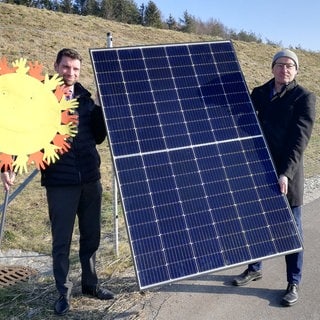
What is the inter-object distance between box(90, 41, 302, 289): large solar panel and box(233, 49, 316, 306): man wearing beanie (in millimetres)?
165

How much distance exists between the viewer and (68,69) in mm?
4312

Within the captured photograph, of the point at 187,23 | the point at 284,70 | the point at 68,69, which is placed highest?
the point at 284,70

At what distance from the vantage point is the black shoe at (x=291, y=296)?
16.2 feet

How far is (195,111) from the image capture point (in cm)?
485

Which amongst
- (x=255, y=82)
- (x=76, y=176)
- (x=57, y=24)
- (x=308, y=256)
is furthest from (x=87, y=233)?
(x=57, y=24)

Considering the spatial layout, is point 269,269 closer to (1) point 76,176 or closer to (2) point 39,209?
(1) point 76,176

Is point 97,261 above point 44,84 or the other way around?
the other way around

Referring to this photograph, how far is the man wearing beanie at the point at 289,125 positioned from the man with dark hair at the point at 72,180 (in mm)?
1850

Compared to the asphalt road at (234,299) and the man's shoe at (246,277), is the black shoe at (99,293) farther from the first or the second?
the man's shoe at (246,277)

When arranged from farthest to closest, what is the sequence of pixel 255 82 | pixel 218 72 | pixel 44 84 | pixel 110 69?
pixel 255 82 < pixel 218 72 < pixel 110 69 < pixel 44 84

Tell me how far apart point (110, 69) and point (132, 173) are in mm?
1139

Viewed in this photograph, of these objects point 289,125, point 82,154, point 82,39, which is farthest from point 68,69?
point 82,39

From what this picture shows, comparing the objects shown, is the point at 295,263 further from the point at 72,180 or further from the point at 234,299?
the point at 72,180

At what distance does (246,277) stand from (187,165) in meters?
1.77
